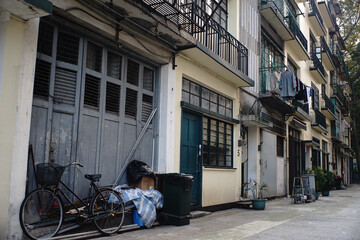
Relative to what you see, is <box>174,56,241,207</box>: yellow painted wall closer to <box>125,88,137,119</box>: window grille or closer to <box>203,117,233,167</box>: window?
<box>203,117,233,167</box>: window

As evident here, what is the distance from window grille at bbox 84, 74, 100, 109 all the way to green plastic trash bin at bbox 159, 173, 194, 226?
236 cm

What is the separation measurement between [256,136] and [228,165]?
2.56 meters

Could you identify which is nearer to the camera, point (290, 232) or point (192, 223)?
point (290, 232)

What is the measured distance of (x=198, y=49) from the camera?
9094 mm

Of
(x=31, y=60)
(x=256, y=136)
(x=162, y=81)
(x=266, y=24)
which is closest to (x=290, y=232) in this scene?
(x=162, y=81)

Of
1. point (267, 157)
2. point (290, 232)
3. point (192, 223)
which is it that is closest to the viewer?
point (290, 232)

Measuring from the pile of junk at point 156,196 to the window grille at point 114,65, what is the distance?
1991 mm

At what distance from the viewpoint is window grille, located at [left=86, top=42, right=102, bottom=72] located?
6.98 metres

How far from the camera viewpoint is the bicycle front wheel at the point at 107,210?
6.27 m

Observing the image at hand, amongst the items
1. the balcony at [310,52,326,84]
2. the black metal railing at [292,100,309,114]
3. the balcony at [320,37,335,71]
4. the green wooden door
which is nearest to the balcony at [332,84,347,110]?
the balcony at [320,37,335,71]

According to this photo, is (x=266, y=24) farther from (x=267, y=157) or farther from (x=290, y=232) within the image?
(x=290, y=232)

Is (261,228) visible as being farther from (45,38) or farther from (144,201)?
(45,38)

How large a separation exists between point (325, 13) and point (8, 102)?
28.8 meters

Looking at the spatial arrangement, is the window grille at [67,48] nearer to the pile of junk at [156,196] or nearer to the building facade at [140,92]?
the building facade at [140,92]
